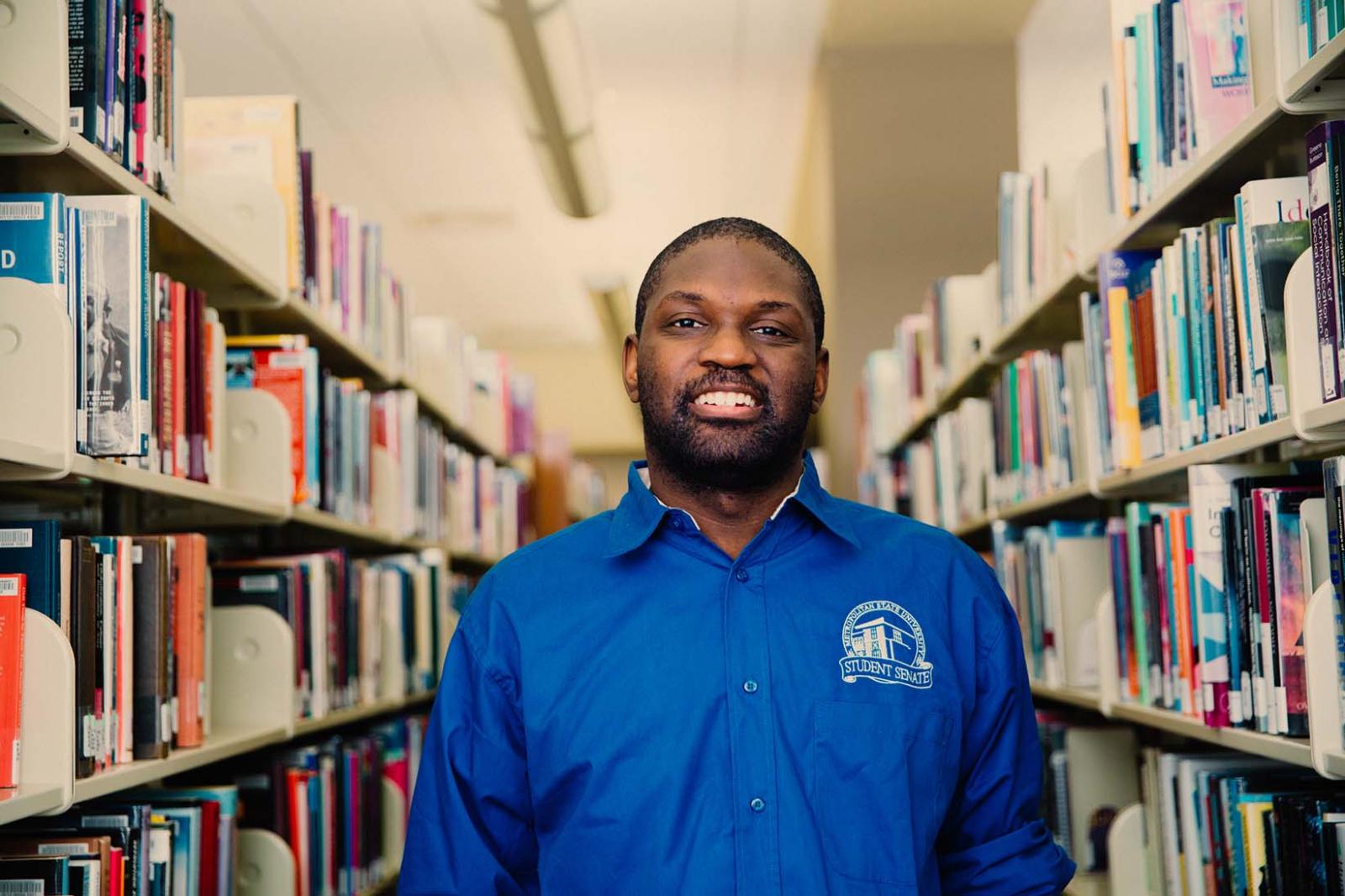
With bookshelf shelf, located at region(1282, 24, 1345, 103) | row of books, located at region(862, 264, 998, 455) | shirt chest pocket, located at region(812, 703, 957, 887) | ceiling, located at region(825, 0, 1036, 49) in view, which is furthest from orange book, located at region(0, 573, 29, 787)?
ceiling, located at region(825, 0, 1036, 49)

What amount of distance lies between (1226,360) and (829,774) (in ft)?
2.92

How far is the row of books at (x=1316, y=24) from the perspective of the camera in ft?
4.78

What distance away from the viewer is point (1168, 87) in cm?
208

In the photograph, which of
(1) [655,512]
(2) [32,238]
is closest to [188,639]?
(2) [32,238]

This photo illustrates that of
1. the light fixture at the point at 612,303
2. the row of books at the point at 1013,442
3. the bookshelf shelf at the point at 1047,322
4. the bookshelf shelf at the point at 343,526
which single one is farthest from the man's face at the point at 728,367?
the light fixture at the point at 612,303

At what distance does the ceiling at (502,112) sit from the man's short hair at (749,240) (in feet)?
9.42

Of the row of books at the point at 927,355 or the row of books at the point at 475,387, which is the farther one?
the row of books at the point at 475,387

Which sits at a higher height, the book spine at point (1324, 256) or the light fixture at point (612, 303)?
the light fixture at point (612, 303)

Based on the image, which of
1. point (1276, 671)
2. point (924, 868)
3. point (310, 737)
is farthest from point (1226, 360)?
point (310, 737)

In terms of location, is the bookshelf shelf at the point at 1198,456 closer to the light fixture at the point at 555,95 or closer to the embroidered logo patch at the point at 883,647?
the embroidered logo patch at the point at 883,647

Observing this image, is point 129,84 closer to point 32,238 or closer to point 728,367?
point 32,238

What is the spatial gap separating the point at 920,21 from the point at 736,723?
437 cm

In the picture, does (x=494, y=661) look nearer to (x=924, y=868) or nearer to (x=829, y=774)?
(x=829, y=774)

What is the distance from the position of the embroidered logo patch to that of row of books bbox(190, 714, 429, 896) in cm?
107
